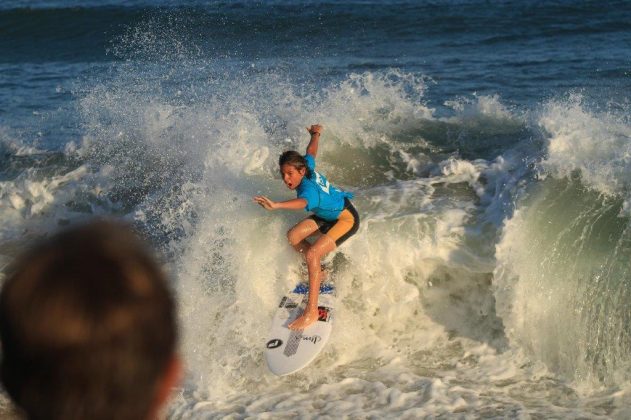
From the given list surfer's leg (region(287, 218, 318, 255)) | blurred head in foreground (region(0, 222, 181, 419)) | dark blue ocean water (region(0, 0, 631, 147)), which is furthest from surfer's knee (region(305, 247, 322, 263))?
dark blue ocean water (region(0, 0, 631, 147))

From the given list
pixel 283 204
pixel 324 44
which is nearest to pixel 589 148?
pixel 283 204

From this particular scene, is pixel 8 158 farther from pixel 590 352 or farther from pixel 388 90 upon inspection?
pixel 590 352

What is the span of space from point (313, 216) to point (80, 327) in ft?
23.2

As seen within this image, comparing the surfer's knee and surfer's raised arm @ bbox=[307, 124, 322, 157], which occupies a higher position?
surfer's raised arm @ bbox=[307, 124, 322, 157]

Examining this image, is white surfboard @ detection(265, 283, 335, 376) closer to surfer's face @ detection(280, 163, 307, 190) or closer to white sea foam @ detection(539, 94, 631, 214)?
surfer's face @ detection(280, 163, 307, 190)

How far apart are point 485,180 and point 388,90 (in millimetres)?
3718

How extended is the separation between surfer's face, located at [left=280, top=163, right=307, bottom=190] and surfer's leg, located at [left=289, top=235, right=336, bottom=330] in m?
0.67

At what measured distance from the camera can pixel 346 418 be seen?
22.2 feet

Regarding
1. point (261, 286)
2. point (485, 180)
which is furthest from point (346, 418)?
point (485, 180)

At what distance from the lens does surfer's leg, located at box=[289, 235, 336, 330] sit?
7828 millimetres

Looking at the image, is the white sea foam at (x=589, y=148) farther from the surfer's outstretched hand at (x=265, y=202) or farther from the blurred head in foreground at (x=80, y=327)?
the blurred head in foreground at (x=80, y=327)

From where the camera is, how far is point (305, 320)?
7820 millimetres

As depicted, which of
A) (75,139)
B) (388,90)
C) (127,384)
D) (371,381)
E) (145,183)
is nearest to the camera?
(127,384)

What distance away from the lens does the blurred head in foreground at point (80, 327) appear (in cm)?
126
